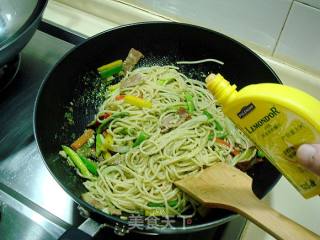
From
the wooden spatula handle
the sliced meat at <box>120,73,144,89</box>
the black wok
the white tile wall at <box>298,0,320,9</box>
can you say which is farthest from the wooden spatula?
the white tile wall at <box>298,0,320,9</box>

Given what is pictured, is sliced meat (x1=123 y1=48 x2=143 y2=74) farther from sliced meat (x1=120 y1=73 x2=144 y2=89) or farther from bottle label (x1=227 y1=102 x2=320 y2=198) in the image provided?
bottle label (x1=227 y1=102 x2=320 y2=198)

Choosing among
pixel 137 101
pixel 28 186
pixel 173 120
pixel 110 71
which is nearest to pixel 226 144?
pixel 173 120

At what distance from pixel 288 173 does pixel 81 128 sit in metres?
0.52

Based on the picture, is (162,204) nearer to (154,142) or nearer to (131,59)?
(154,142)

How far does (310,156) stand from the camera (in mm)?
542

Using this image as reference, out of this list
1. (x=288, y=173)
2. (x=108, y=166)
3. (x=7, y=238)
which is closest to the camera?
(x=288, y=173)

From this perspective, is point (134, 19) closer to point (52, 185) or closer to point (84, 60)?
point (84, 60)

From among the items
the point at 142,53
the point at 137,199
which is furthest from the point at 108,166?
the point at 142,53

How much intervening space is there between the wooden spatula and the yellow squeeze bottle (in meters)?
0.07

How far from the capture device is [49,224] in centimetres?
79

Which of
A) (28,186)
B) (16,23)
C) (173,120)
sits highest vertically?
(16,23)

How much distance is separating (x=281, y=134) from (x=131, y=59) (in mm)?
526

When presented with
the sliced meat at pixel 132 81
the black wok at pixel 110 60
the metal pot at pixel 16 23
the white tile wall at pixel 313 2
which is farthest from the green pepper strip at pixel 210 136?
the metal pot at pixel 16 23

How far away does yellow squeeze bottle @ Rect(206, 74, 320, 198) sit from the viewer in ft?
1.89
